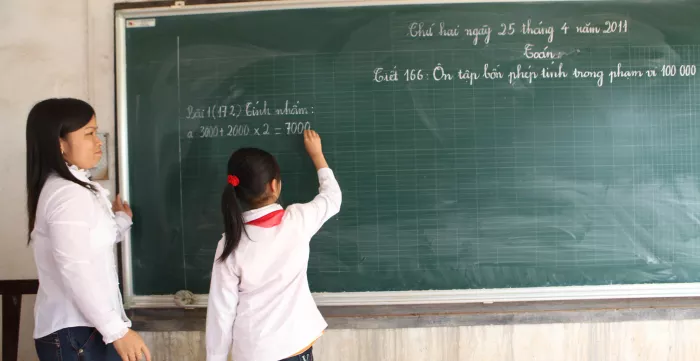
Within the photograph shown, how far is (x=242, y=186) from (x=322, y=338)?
831 millimetres

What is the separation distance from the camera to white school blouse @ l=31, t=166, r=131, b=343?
1.34 meters

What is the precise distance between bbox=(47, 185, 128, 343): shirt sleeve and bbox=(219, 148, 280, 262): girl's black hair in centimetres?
36

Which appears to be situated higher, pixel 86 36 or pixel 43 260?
pixel 86 36


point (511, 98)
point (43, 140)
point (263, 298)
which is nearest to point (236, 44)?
point (43, 140)

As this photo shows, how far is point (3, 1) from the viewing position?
2.00 metres

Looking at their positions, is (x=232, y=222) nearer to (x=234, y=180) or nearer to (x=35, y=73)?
(x=234, y=180)

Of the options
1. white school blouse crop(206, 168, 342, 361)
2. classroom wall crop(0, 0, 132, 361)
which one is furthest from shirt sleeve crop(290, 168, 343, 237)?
classroom wall crop(0, 0, 132, 361)

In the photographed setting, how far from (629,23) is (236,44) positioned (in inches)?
64.2

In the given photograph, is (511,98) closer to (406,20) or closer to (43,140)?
(406,20)

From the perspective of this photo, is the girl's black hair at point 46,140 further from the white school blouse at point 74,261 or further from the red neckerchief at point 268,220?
the red neckerchief at point 268,220

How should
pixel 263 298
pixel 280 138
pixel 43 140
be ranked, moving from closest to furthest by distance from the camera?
pixel 43 140, pixel 263 298, pixel 280 138

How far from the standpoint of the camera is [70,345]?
144 cm

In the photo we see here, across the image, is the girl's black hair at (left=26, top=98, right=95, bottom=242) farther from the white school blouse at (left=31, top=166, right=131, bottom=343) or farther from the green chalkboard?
the green chalkboard

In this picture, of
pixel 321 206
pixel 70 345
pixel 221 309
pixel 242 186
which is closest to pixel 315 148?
pixel 321 206
